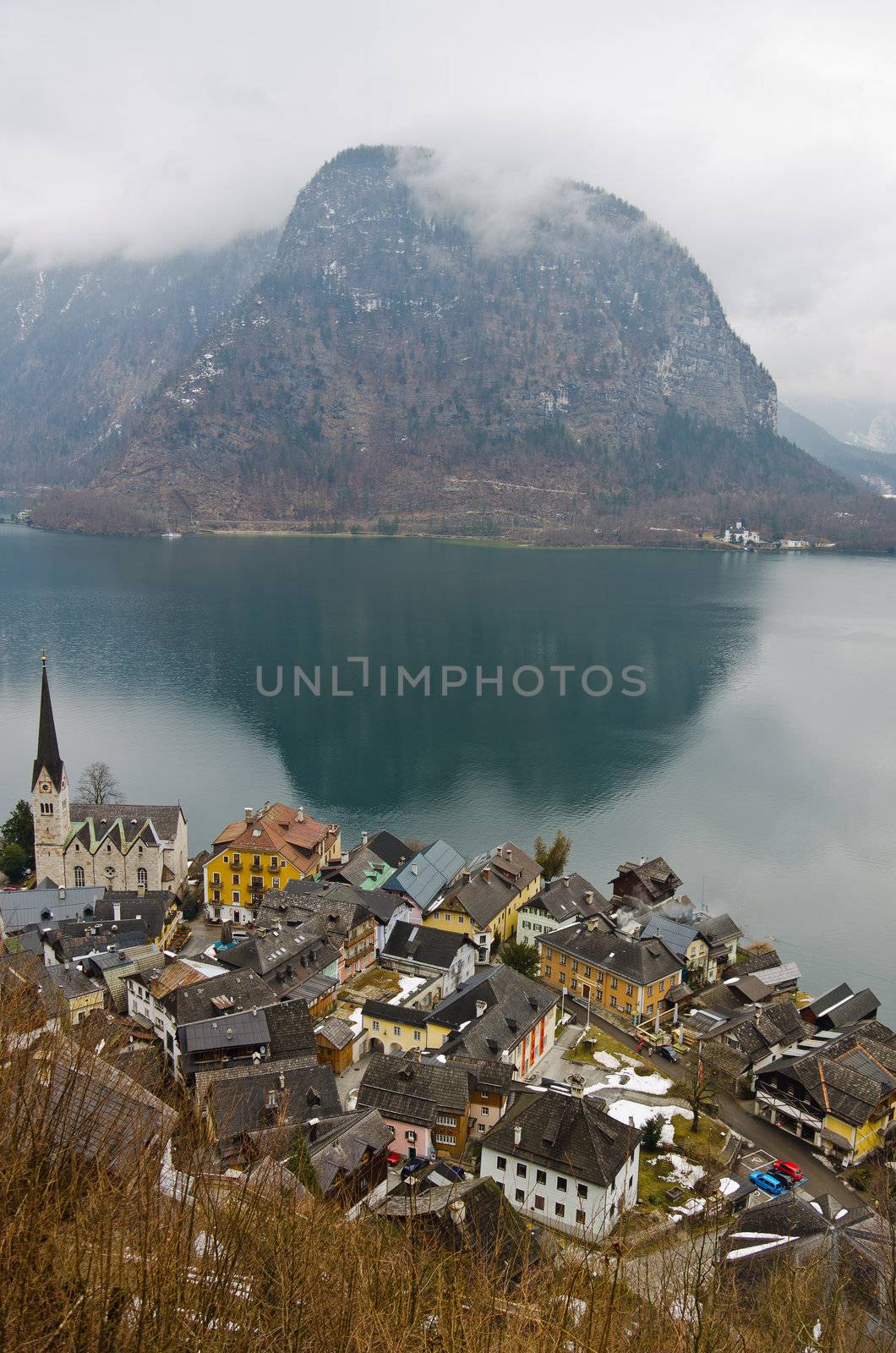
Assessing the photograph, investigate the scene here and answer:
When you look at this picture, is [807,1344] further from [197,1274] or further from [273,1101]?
[273,1101]

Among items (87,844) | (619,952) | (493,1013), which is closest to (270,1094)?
(493,1013)

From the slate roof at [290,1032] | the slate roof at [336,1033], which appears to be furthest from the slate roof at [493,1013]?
the slate roof at [290,1032]

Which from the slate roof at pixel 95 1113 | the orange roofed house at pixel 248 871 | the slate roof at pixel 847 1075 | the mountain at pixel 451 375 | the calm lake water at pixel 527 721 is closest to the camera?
the slate roof at pixel 95 1113

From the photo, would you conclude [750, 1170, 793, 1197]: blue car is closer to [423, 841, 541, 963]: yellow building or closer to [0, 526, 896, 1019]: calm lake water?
[423, 841, 541, 963]: yellow building

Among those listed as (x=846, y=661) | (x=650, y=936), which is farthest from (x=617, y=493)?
(x=650, y=936)

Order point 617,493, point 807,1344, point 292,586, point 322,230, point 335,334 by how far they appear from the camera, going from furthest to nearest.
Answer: point 322,230 → point 335,334 → point 617,493 → point 292,586 → point 807,1344

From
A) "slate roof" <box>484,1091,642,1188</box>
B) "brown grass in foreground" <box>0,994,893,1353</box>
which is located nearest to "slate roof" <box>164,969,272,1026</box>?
"slate roof" <box>484,1091,642,1188</box>

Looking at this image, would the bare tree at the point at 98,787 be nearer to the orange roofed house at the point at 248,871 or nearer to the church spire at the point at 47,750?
→ the church spire at the point at 47,750
